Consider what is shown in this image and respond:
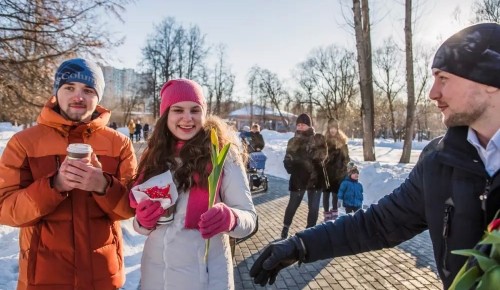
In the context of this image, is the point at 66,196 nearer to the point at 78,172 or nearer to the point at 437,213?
the point at 78,172

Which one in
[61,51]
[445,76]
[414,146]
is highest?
[61,51]

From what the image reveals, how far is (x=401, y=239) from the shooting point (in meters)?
2.13

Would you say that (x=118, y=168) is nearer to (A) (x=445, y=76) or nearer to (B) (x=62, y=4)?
(A) (x=445, y=76)

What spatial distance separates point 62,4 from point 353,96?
45.4m

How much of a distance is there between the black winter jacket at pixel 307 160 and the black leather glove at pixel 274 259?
4660 mm

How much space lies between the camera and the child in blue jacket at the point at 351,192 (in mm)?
6867

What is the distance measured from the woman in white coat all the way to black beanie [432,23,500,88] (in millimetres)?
1317

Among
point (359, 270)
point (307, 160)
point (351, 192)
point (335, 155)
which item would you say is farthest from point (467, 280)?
point (335, 155)

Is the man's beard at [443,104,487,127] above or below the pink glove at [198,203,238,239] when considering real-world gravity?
above

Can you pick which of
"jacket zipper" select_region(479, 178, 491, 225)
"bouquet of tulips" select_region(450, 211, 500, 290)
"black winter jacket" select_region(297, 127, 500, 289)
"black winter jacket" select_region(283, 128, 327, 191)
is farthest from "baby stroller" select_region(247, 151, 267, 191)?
"bouquet of tulips" select_region(450, 211, 500, 290)

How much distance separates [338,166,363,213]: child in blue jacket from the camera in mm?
6867

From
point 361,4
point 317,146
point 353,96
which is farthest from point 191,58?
point 317,146

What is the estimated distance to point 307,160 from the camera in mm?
6707

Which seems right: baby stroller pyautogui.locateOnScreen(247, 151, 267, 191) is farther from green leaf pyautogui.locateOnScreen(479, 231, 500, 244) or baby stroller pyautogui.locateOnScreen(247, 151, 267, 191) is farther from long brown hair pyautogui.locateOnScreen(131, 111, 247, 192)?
green leaf pyautogui.locateOnScreen(479, 231, 500, 244)
